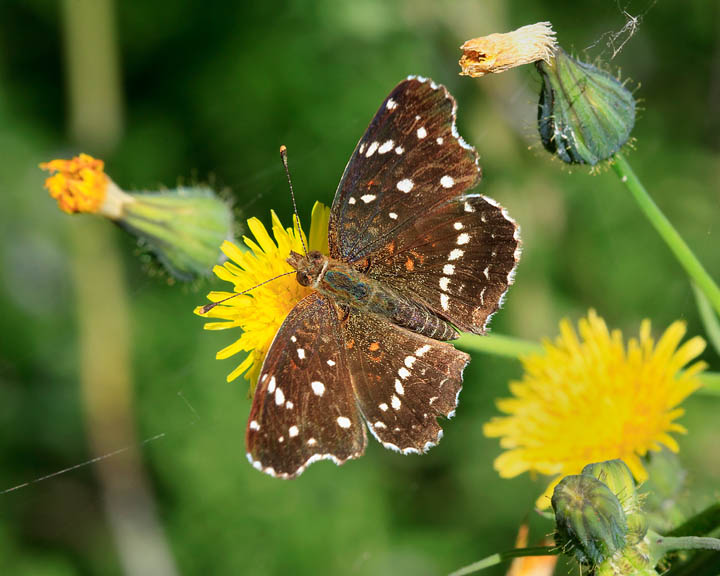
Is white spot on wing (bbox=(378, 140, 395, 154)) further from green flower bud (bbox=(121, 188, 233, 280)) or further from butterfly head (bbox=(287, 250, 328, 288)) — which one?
green flower bud (bbox=(121, 188, 233, 280))

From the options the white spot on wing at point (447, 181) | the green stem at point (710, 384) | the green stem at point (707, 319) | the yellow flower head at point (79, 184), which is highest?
the yellow flower head at point (79, 184)

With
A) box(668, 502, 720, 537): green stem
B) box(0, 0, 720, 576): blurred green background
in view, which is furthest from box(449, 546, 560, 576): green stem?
box(0, 0, 720, 576): blurred green background

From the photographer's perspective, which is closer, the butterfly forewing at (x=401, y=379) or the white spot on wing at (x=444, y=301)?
the butterfly forewing at (x=401, y=379)

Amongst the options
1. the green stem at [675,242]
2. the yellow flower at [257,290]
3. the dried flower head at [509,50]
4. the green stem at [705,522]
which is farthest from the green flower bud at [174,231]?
the green stem at [705,522]

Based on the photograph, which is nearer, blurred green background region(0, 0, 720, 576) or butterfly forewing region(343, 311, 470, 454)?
butterfly forewing region(343, 311, 470, 454)

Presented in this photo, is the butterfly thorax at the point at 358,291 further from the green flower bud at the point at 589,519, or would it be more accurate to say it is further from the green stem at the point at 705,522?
the green stem at the point at 705,522
